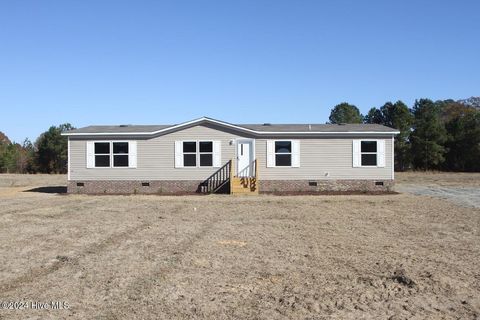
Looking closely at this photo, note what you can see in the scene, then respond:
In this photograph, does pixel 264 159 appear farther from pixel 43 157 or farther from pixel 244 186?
pixel 43 157

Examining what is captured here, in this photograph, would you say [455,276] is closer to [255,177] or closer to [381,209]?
[381,209]

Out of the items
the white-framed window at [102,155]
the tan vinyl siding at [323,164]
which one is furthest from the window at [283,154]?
the white-framed window at [102,155]

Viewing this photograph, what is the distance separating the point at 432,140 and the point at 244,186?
2688cm

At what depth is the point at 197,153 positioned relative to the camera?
21.8m

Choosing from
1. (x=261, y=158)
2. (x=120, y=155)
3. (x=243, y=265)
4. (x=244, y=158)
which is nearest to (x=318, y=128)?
(x=261, y=158)

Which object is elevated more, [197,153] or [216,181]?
[197,153]

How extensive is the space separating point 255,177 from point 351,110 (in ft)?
101

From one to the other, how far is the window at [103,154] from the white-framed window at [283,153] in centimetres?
756

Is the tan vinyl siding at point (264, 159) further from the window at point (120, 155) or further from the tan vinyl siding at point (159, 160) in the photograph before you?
the window at point (120, 155)

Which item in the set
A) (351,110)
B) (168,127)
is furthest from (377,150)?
(351,110)

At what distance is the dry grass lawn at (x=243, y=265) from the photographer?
521cm

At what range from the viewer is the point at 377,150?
71.8ft

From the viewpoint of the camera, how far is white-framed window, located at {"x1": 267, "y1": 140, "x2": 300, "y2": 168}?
2183 centimetres

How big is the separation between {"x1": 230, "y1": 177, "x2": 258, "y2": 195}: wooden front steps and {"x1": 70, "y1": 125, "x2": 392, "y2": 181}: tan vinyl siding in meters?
0.84
